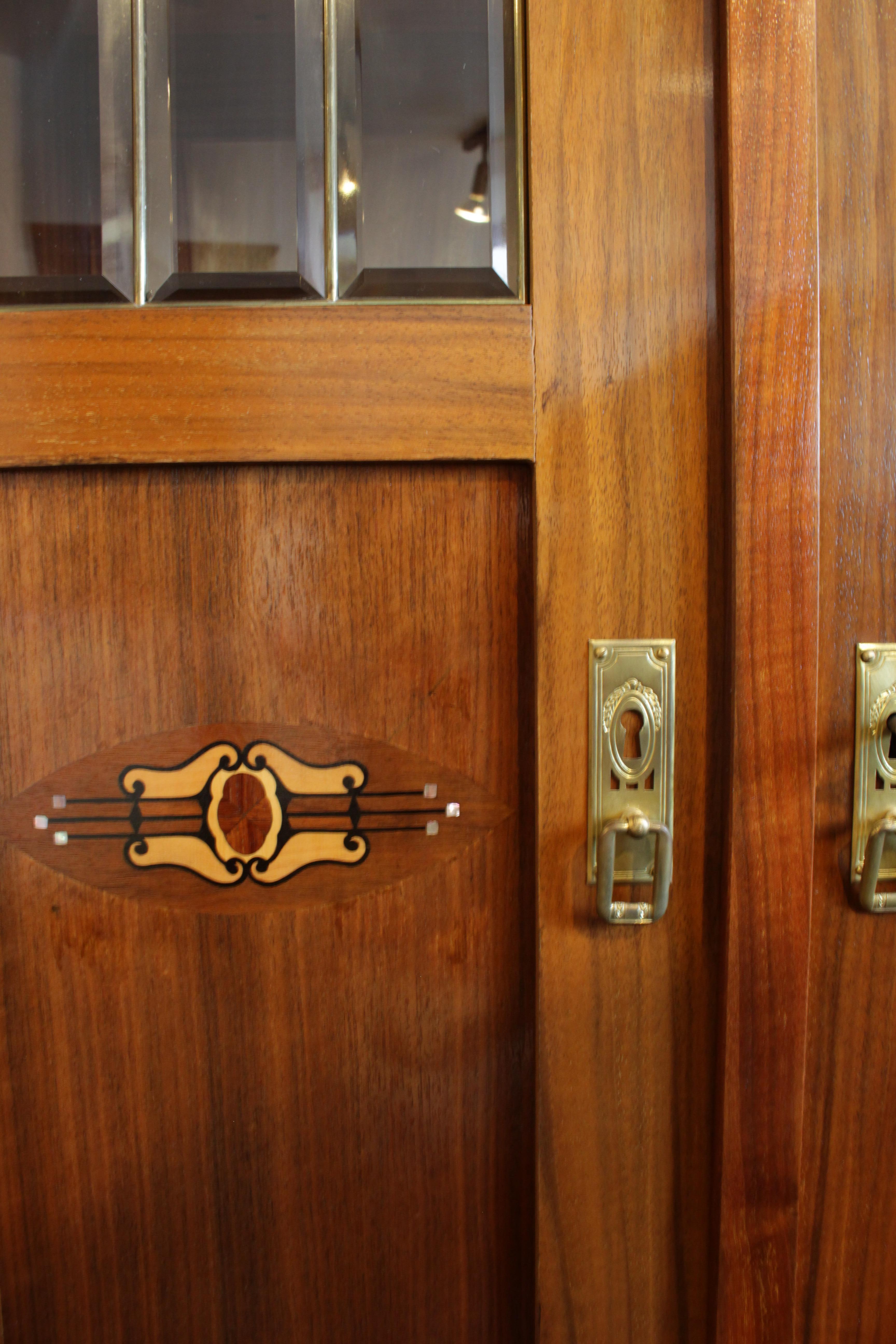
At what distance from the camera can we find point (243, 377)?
1.78 ft

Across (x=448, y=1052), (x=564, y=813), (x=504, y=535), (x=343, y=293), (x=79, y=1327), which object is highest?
(x=343, y=293)

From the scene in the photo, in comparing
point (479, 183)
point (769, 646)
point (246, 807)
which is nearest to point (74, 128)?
point (479, 183)

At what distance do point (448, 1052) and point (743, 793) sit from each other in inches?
12.0

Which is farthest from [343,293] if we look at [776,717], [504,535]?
[776,717]

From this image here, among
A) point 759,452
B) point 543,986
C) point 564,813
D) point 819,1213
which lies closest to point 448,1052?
point 543,986

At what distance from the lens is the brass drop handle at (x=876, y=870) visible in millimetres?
575

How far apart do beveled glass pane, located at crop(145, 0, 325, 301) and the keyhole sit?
1.27 ft

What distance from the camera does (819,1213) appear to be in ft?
2.01

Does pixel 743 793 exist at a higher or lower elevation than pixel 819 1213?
higher

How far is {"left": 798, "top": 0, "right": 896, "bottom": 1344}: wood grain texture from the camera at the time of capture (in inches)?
22.4

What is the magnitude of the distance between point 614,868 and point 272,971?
0.90 feet

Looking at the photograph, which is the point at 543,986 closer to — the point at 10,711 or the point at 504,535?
the point at 504,535

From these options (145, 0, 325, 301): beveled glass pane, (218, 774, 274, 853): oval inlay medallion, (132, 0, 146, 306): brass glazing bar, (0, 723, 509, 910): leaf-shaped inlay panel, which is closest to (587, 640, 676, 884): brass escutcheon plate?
(0, 723, 509, 910): leaf-shaped inlay panel

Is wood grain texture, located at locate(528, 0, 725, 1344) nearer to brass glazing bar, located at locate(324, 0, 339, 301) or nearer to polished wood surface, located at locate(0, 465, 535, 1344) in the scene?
polished wood surface, located at locate(0, 465, 535, 1344)
